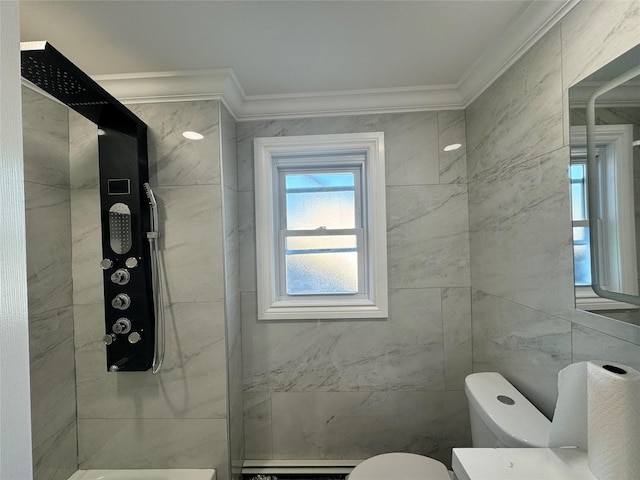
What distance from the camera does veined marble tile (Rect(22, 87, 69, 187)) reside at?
1286mm

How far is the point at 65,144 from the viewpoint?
1461 millimetres

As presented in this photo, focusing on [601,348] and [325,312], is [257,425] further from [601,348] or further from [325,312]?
[601,348]

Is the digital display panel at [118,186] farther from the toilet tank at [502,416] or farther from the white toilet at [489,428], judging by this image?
the toilet tank at [502,416]

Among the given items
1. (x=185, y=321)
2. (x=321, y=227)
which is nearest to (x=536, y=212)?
(x=321, y=227)

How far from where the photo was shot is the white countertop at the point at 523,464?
0.80 m

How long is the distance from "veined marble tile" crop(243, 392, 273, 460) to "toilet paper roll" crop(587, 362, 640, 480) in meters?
1.43

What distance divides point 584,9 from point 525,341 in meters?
1.14

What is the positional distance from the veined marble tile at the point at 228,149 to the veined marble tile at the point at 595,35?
54.3 inches

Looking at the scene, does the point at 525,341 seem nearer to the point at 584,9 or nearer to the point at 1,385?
the point at 584,9

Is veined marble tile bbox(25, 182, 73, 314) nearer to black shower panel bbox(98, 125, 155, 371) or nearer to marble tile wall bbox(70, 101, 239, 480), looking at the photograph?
black shower panel bbox(98, 125, 155, 371)

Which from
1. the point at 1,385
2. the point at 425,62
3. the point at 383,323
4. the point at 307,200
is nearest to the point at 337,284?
the point at 383,323

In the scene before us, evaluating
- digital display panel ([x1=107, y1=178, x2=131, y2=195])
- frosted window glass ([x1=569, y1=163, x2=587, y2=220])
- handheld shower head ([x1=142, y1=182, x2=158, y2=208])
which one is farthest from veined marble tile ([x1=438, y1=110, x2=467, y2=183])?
digital display panel ([x1=107, y1=178, x2=131, y2=195])

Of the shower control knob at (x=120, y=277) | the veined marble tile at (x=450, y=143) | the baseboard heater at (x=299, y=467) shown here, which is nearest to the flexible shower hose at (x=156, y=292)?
the shower control knob at (x=120, y=277)

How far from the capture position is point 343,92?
160cm
